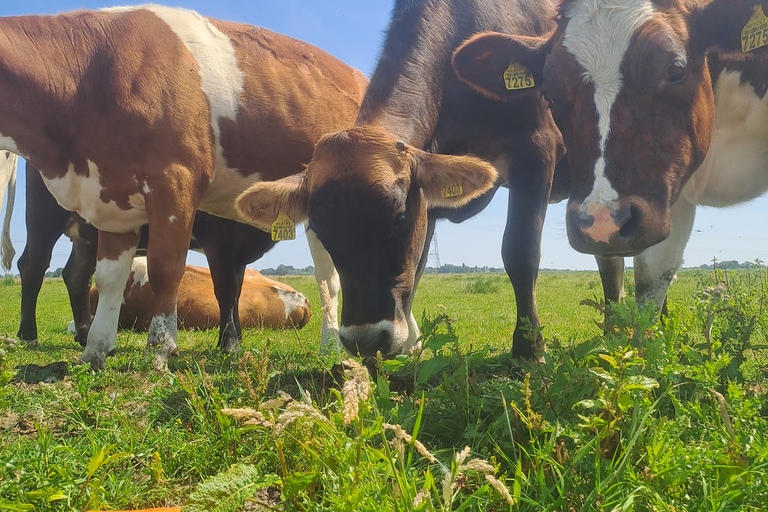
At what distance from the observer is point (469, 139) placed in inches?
173

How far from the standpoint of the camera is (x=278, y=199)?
3514 millimetres

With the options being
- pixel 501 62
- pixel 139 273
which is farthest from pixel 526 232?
pixel 139 273

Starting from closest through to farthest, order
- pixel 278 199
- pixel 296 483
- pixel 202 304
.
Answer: pixel 296 483, pixel 278 199, pixel 202 304

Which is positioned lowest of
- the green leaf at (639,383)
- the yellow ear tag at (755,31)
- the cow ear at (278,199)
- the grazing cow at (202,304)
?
the grazing cow at (202,304)

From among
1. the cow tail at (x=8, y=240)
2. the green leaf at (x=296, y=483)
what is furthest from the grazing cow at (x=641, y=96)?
the cow tail at (x=8, y=240)

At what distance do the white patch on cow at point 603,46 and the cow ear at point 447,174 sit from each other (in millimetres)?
750

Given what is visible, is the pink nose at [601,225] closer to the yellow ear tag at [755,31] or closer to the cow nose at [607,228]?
the cow nose at [607,228]

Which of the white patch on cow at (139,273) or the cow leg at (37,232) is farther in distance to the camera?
the white patch on cow at (139,273)

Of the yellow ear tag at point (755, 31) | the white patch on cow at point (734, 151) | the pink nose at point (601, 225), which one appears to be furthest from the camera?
the white patch on cow at point (734, 151)

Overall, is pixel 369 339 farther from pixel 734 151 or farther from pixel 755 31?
pixel 734 151

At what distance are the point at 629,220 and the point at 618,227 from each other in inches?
3.3

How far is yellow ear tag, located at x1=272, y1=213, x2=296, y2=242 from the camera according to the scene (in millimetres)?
3688

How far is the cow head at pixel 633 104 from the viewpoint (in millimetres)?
2648

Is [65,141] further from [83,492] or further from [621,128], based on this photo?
[621,128]
